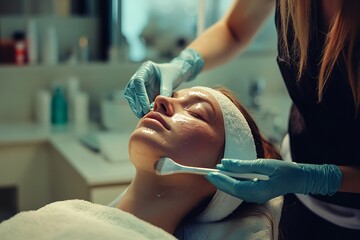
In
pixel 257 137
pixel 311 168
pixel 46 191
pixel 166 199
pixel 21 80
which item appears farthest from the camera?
pixel 21 80

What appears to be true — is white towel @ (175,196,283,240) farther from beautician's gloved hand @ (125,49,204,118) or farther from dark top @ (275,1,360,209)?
beautician's gloved hand @ (125,49,204,118)

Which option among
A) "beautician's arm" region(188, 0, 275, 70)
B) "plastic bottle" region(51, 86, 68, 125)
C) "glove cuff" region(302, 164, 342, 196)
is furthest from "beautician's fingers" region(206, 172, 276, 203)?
"plastic bottle" region(51, 86, 68, 125)

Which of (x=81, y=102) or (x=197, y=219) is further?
(x=81, y=102)

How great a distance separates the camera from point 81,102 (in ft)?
9.27

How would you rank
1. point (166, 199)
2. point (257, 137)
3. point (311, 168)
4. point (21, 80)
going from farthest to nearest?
point (21, 80)
point (257, 137)
point (166, 199)
point (311, 168)

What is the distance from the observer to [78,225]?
1.32m

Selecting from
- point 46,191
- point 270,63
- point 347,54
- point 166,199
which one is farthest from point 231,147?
point 270,63

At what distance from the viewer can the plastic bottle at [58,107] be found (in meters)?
2.85

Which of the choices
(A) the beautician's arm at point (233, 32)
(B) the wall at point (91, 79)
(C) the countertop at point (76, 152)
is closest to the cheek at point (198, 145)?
(A) the beautician's arm at point (233, 32)

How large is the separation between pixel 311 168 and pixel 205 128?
11.6 inches

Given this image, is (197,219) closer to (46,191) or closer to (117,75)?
(46,191)

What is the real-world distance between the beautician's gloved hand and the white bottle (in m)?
1.17

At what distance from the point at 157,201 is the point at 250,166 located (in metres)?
0.30

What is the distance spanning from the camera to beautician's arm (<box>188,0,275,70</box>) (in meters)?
1.87
